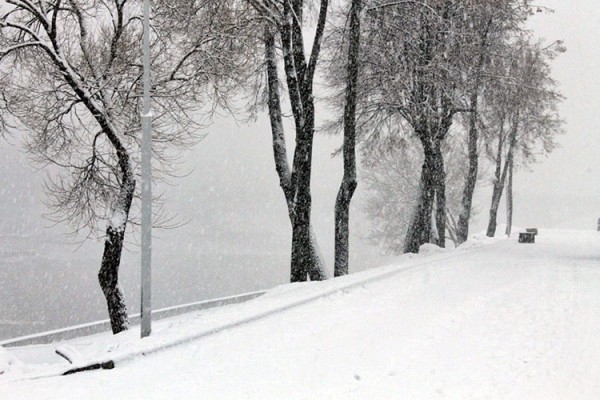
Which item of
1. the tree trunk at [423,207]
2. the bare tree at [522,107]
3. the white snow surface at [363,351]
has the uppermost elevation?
the bare tree at [522,107]

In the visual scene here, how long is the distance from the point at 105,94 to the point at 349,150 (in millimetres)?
6549

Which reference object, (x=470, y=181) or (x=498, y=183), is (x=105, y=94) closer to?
(x=470, y=181)

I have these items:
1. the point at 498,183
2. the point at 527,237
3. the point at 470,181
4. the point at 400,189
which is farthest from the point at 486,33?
the point at 400,189

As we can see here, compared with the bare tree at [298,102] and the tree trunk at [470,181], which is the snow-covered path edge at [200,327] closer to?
the bare tree at [298,102]

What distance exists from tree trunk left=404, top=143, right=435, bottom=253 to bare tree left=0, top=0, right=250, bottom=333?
31.8 feet

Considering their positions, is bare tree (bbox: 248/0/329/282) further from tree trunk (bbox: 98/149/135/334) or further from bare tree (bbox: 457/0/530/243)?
bare tree (bbox: 457/0/530/243)

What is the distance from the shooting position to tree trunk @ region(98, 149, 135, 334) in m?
14.6

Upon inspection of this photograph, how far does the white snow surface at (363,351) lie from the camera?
6.27 metres

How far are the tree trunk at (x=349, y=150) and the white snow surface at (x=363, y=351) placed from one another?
15.0 feet

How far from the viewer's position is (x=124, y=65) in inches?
591

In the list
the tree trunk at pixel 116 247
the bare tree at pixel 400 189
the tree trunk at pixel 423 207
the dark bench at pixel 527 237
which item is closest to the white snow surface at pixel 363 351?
the tree trunk at pixel 116 247

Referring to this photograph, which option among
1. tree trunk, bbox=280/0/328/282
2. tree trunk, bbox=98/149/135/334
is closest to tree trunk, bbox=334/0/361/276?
tree trunk, bbox=280/0/328/282

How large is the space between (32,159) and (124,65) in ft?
13.8

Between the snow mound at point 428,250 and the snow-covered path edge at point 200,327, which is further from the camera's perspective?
the snow mound at point 428,250
